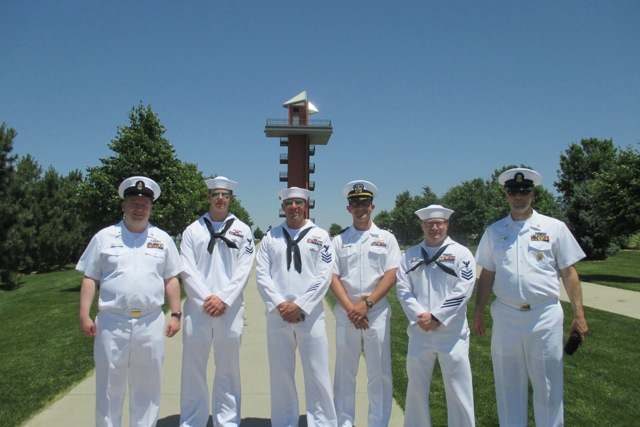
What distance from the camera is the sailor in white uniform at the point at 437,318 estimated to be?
369 centimetres

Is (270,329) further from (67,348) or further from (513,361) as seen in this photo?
(67,348)

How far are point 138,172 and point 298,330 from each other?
11929 millimetres

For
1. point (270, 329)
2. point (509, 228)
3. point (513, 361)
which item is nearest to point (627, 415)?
point (513, 361)

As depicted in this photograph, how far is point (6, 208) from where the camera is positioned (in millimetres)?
17406

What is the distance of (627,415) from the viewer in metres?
4.67

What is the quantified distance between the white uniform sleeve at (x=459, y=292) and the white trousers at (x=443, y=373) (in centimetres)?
14

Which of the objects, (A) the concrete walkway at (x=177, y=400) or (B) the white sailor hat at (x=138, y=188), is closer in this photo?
(B) the white sailor hat at (x=138, y=188)

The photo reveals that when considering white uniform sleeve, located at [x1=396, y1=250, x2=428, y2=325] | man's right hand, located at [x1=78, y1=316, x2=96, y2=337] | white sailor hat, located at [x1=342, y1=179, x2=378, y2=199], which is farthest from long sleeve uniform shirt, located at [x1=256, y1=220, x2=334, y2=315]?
man's right hand, located at [x1=78, y1=316, x2=96, y2=337]

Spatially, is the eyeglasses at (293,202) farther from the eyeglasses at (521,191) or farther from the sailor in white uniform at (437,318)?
the eyeglasses at (521,191)

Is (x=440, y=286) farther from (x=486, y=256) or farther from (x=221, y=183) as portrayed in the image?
(x=221, y=183)

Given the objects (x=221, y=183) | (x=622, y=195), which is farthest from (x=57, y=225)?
(x=622, y=195)

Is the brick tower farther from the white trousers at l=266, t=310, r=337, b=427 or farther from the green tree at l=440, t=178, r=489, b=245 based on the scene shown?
the white trousers at l=266, t=310, r=337, b=427

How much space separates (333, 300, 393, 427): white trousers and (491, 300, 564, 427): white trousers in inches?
35.7

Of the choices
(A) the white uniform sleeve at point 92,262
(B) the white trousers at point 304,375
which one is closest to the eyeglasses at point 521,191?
(B) the white trousers at point 304,375
